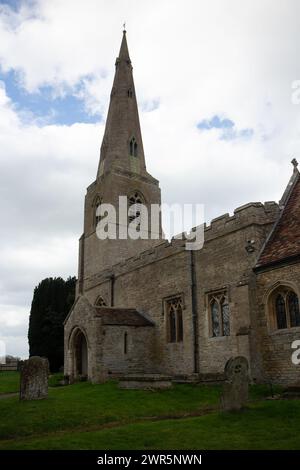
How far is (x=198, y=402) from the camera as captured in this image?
13.4 metres

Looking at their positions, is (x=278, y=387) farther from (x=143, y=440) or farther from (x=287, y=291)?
(x=143, y=440)

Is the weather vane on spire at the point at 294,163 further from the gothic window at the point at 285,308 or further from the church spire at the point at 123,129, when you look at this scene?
the church spire at the point at 123,129

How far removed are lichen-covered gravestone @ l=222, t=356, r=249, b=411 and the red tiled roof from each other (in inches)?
200

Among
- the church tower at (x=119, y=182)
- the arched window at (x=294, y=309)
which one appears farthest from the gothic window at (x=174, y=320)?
the church tower at (x=119, y=182)

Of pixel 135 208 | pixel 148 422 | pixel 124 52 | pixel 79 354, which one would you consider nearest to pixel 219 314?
pixel 148 422

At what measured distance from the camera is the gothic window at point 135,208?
32.0 m

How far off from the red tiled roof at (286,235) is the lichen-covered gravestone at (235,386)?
16.7ft

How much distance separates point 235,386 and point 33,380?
6.88 meters

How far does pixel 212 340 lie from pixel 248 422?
28.1ft

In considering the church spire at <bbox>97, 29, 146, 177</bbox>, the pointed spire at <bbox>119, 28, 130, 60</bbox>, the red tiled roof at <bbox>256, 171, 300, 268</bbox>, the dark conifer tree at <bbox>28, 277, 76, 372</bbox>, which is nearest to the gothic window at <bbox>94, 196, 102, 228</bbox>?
the church spire at <bbox>97, 29, 146, 177</bbox>

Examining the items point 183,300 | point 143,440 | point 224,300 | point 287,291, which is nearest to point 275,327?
point 287,291

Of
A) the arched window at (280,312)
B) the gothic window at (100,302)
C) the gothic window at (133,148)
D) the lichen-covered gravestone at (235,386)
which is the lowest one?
the lichen-covered gravestone at (235,386)

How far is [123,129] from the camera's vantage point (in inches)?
1358

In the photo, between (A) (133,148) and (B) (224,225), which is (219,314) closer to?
(B) (224,225)
